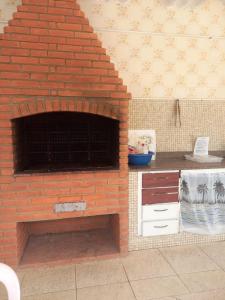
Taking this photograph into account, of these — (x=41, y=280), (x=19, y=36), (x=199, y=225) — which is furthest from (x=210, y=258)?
(x=19, y=36)

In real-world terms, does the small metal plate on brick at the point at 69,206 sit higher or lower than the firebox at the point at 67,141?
lower

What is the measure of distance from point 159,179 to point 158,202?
23 centimetres

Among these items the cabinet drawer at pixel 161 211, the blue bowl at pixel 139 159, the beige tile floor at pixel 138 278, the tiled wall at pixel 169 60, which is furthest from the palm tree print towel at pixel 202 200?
the tiled wall at pixel 169 60

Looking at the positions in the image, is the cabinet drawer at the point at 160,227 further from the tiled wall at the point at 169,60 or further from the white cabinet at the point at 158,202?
the tiled wall at the point at 169,60

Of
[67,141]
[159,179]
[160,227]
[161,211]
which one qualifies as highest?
[67,141]

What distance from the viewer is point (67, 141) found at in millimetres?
2543

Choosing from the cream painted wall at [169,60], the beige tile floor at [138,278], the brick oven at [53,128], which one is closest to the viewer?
the beige tile floor at [138,278]

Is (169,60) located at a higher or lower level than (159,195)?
higher

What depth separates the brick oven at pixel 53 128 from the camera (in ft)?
6.61

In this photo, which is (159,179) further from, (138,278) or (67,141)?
(67,141)

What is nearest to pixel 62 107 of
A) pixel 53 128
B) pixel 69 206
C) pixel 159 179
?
pixel 53 128

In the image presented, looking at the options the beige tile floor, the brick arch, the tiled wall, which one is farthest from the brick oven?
the tiled wall

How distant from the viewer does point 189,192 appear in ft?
7.96

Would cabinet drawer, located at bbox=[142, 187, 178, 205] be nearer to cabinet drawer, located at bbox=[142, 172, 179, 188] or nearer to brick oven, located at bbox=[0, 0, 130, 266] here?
cabinet drawer, located at bbox=[142, 172, 179, 188]
